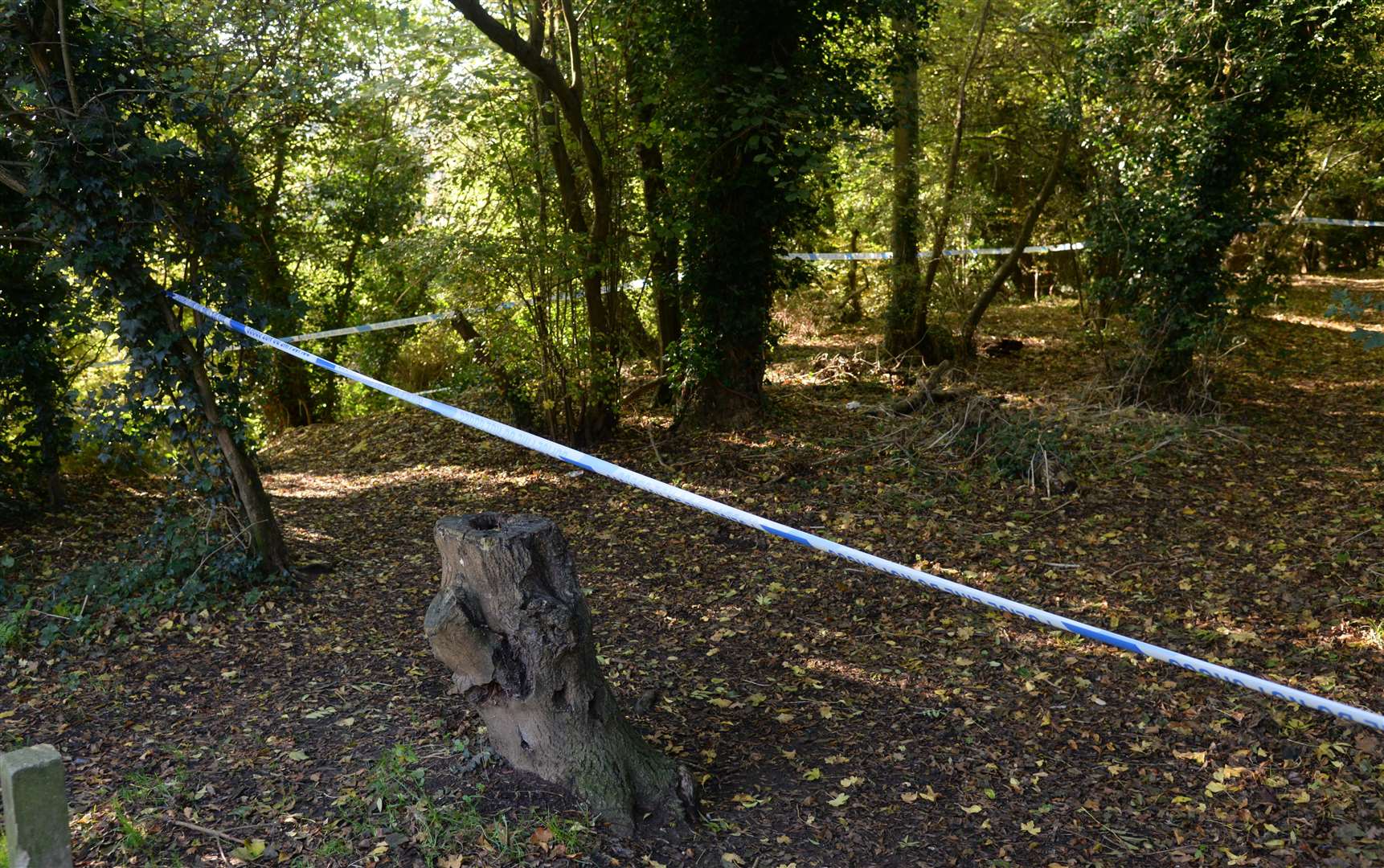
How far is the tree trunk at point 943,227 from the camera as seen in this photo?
34.2ft

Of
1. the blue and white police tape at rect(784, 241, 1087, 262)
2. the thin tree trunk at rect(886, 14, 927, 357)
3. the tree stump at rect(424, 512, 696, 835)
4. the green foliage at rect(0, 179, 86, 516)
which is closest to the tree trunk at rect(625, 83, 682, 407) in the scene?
the blue and white police tape at rect(784, 241, 1087, 262)

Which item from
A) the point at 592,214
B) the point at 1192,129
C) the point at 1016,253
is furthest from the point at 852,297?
the point at 592,214

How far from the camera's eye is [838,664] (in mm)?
4770

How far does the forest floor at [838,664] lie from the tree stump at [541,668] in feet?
0.39

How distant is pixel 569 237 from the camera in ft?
23.8

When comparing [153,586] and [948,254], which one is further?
[948,254]

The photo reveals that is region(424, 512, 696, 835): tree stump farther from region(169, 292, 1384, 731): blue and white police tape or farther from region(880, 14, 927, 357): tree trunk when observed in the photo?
region(880, 14, 927, 357): tree trunk

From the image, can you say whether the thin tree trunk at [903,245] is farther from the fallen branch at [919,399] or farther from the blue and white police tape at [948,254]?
the fallen branch at [919,399]

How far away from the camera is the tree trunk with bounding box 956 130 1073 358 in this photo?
10250 millimetres

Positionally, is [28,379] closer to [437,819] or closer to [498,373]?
[498,373]

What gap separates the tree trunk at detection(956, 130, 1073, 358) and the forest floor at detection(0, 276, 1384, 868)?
2580 millimetres

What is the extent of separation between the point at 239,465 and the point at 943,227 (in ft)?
25.4

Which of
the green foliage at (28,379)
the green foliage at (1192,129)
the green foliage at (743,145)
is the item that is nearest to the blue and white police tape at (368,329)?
the green foliage at (28,379)

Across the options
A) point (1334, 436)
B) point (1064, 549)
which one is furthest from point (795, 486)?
point (1334, 436)
